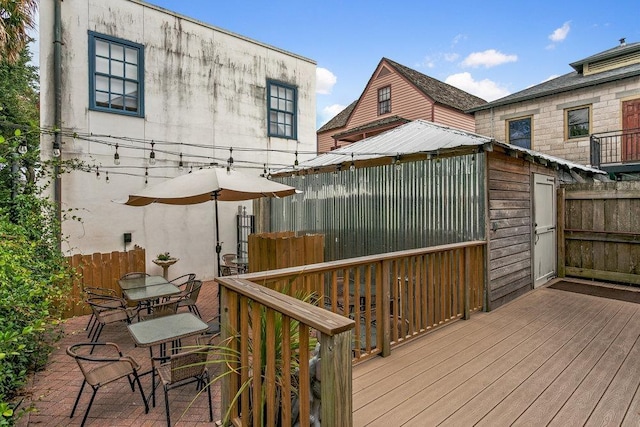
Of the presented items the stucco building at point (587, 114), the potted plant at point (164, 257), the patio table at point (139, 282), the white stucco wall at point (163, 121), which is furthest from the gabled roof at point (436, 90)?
the patio table at point (139, 282)

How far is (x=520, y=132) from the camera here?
39.4ft

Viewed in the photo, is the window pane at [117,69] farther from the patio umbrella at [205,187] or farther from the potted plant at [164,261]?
the patio umbrella at [205,187]

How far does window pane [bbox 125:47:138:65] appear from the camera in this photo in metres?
7.55

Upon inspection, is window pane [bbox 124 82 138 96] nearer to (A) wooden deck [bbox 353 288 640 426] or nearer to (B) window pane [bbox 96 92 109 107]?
(B) window pane [bbox 96 92 109 107]

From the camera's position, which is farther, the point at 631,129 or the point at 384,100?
the point at 384,100

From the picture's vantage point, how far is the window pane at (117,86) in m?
7.40

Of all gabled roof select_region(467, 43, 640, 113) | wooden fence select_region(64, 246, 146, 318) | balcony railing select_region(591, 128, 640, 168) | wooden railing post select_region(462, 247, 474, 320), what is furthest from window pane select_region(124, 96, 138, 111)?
balcony railing select_region(591, 128, 640, 168)

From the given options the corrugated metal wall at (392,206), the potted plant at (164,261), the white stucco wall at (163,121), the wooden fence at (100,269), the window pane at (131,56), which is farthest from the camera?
the window pane at (131,56)

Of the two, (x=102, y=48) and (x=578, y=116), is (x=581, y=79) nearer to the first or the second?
(x=578, y=116)

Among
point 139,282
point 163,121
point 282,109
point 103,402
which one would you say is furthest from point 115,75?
point 103,402

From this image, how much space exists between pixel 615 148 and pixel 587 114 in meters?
1.31

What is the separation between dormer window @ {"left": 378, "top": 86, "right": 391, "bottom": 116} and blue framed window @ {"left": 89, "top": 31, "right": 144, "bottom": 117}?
10903 millimetres

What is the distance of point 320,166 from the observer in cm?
697

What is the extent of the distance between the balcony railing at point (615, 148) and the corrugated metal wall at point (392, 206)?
7953 mm
